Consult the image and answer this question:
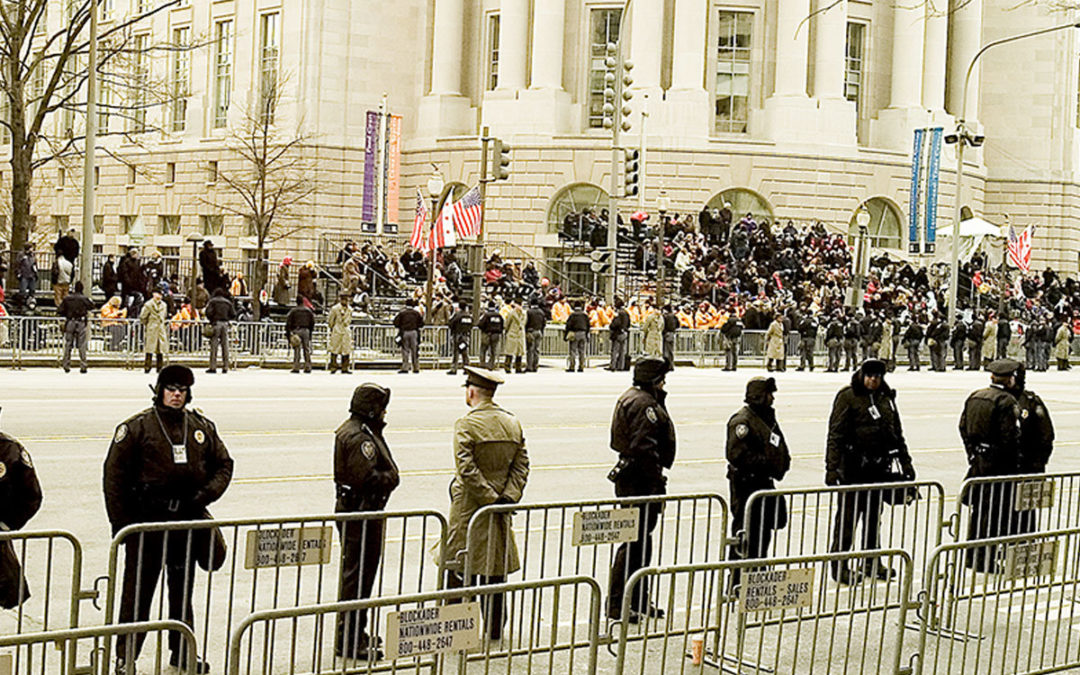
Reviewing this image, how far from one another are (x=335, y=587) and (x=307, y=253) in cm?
5161

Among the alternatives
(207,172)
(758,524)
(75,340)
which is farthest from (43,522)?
(207,172)

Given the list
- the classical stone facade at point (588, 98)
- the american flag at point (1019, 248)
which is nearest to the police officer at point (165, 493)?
the american flag at point (1019, 248)

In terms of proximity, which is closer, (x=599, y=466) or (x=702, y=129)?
(x=599, y=466)

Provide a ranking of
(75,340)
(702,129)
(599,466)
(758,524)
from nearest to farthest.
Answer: (758,524), (599,466), (75,340), (702,129)

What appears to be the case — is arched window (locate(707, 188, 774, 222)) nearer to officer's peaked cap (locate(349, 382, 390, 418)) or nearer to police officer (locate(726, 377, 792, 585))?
police officer (locate(726, 377, 792, 585))

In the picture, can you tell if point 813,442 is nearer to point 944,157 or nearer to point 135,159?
point 944,157

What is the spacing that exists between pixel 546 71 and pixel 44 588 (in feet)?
166

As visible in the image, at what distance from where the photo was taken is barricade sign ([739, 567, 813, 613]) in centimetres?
724

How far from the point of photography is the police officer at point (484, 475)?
941cm

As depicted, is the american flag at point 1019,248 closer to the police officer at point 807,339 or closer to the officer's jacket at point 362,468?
the police officer at point 807,339

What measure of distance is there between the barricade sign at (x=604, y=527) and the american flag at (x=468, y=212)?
32999 millimetres

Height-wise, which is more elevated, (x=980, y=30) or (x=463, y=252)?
(x=980, y=30)

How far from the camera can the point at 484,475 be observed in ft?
31.5

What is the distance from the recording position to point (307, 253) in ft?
203
